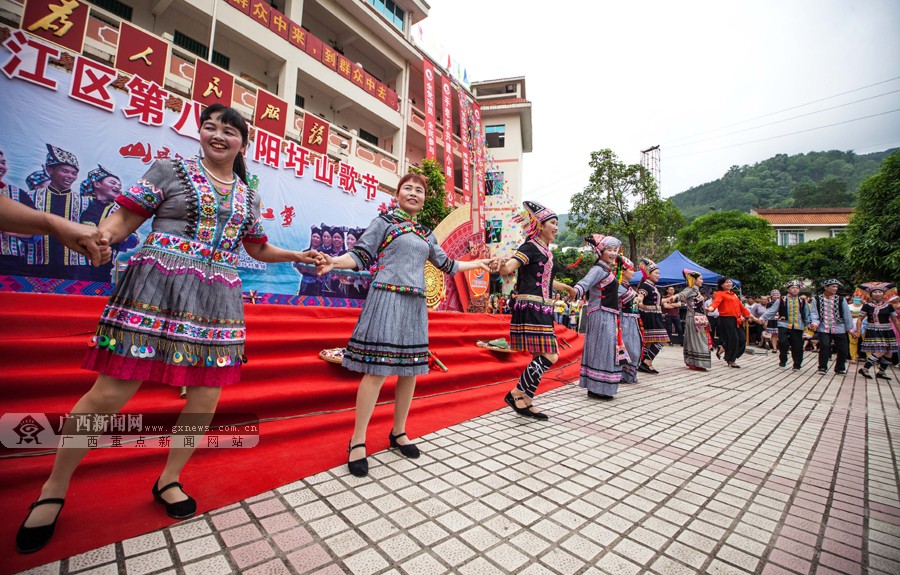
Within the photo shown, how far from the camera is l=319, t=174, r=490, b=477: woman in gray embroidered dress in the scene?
2.28 m

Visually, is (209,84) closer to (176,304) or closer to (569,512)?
(176,304)

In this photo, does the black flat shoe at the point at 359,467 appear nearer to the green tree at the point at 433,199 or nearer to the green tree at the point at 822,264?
the green tree at the point at 433,199

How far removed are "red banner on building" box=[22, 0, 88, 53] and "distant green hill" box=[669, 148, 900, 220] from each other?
7604 cm

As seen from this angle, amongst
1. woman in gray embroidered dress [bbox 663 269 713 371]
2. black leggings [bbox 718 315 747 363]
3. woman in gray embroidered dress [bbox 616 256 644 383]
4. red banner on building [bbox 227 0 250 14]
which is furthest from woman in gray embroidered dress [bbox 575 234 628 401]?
red banner on building [bbox 227 0 250 14]

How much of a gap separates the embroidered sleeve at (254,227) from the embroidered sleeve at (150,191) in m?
0.34

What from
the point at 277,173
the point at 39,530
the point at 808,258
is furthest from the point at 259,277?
the point at 808,258

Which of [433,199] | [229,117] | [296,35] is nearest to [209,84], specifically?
[296,35]

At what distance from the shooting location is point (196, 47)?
10180 millimetres

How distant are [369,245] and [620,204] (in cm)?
2158

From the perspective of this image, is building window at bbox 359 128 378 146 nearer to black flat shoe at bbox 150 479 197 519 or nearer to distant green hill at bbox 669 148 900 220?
black flat shoe at bbox 150 479 197 519

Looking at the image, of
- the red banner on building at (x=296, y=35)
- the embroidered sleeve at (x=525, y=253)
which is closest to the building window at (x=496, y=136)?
the red banner on building at (x=296, y=35)

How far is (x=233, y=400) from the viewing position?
8.35 ft

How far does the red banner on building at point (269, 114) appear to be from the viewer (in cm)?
754

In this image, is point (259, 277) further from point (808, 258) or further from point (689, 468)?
point (808, 258)
